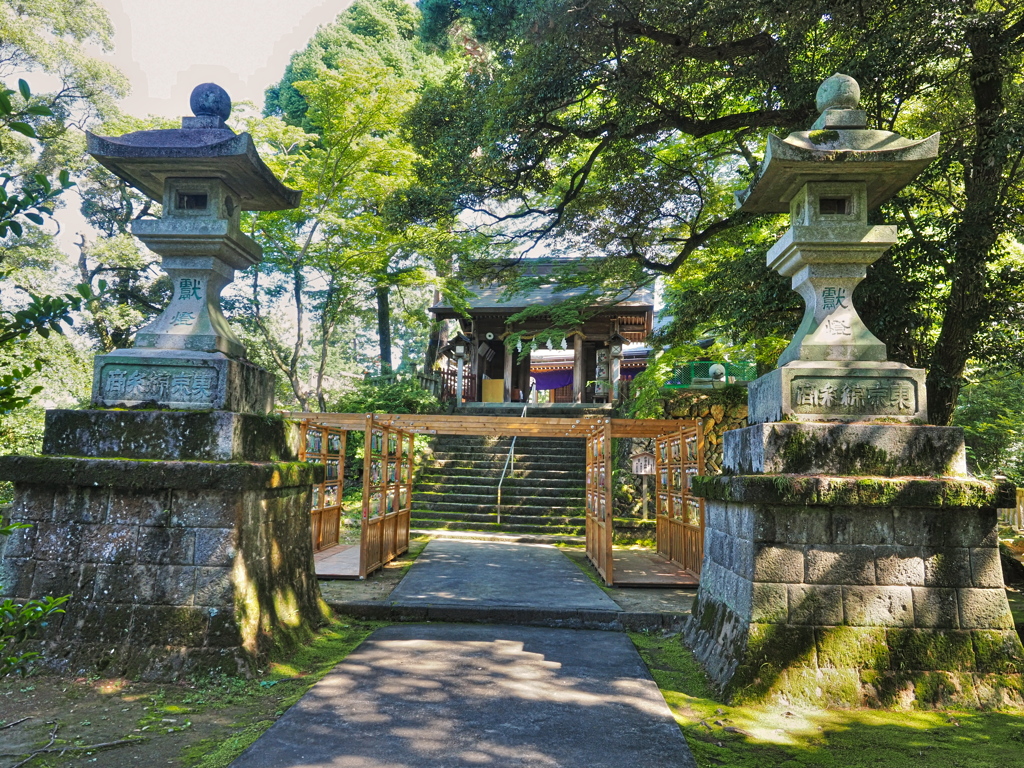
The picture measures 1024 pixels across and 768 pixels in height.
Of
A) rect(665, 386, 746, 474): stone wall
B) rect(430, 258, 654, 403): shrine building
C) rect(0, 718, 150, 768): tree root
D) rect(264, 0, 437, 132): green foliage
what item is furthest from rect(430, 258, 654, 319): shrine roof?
rect(0, 718, 150, 768): tree root

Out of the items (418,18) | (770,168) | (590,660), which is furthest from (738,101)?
(418,18)

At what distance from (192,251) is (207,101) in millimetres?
1124

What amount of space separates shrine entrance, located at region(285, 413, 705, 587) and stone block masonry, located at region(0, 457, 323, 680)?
3884mm

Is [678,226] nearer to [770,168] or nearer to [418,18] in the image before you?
[770,168]

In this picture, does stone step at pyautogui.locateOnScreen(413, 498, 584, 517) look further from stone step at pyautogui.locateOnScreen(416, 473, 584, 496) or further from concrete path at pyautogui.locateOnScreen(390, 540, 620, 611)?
concrete path at pyautogui.locateOnScreen(390, 540, 620, 611)

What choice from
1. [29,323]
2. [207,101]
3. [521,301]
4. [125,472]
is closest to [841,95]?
[207,101]

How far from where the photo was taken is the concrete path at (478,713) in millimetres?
3066

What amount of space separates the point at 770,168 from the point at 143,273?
1720 cm

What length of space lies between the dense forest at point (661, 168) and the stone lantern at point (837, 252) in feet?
7.47

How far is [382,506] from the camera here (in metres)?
9.03

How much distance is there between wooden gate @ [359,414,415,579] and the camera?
8305mm

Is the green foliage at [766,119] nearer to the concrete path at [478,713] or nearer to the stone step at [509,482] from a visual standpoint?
the concrete path at [478,713]

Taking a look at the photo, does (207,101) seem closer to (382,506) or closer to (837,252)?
(837,252)

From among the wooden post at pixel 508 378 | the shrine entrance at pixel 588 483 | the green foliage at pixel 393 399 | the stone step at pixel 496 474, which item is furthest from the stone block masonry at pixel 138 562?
the wooden post at pixel 508 378
